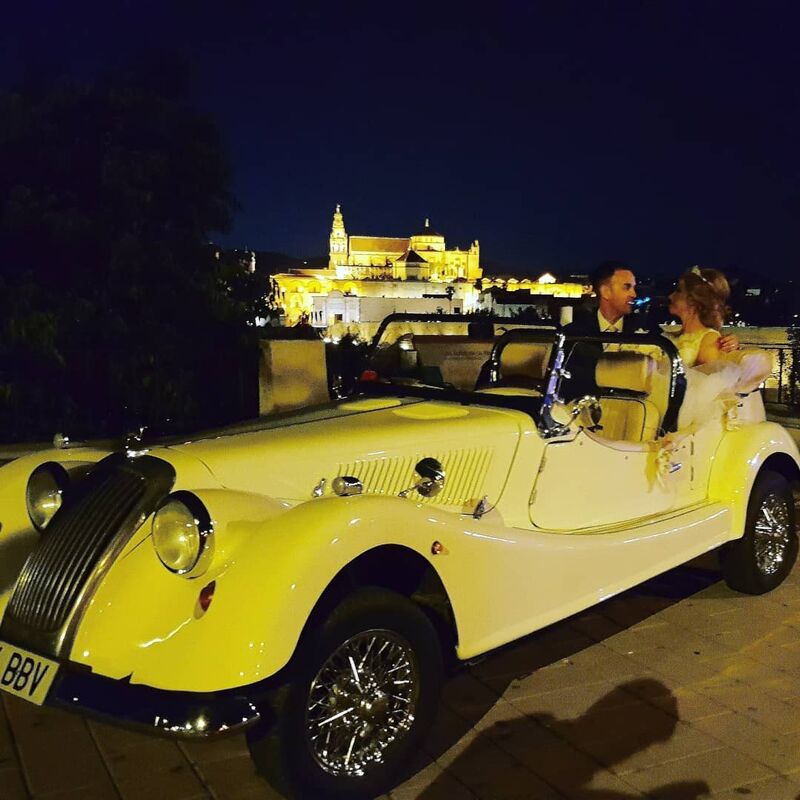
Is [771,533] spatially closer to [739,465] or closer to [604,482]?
[739,465]

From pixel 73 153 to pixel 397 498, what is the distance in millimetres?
9727

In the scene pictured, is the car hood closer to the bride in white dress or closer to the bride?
the bride in white dress

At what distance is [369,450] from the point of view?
3.57m

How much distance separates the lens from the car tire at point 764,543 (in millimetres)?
5023

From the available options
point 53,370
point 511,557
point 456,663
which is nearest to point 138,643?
point 456,663

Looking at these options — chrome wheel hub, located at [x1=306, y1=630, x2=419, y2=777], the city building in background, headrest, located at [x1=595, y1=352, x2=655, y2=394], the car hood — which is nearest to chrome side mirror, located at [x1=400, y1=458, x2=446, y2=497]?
the car hood

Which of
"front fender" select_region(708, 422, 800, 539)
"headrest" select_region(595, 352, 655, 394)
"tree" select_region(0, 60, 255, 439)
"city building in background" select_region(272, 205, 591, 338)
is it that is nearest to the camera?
"headrest" select_region(595, 352, 655, 394)

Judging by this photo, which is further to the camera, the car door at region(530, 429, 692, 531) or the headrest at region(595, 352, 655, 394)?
the headrest at region(595, 352, 655, 394)

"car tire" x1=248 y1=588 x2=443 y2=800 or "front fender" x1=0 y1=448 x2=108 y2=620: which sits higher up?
"front fender" x1=0 y1=448 x2=108 y2=620

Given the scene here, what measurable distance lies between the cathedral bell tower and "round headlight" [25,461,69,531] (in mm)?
148801

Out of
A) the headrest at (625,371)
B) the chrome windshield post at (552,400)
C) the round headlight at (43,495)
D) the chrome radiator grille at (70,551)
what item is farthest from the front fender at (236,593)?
the headrest at (625,371)

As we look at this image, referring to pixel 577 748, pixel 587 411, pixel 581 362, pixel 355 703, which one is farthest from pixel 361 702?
pixel 581 362

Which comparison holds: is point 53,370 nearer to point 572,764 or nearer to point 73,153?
point 73,153

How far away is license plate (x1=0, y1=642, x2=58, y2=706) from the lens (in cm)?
277
